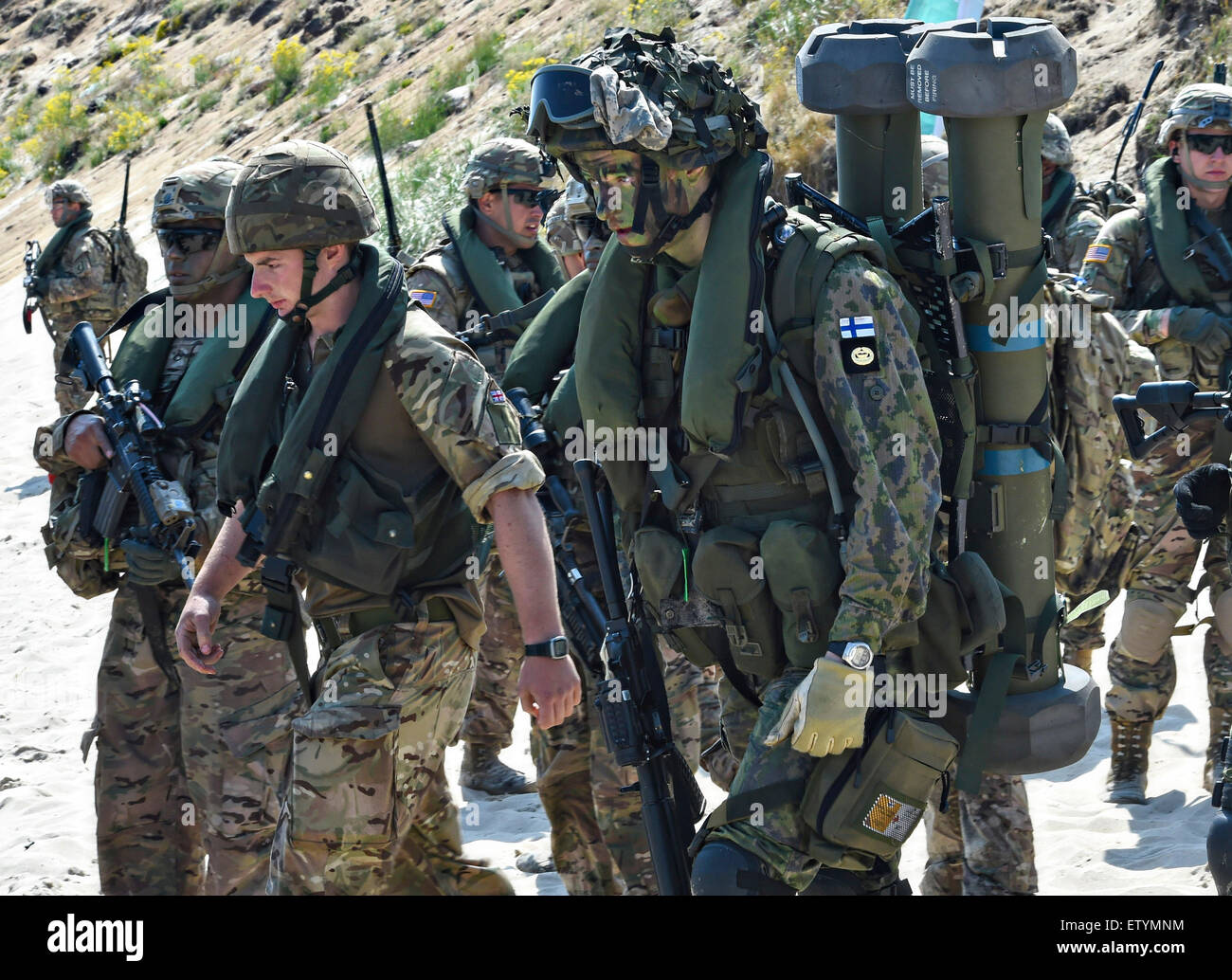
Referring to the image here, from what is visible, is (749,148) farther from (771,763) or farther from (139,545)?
(139,545)

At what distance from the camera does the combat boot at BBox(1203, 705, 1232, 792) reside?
6629 millimetres

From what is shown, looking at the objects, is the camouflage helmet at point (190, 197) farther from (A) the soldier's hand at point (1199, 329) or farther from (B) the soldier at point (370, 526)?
(A) the soldier's hand at point (1199, 329)

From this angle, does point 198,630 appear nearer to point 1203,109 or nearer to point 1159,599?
point 1159,599

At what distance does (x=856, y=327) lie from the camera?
12.8ft

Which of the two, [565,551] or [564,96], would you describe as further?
[565,551]

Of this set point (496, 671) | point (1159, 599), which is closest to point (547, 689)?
point (496, 671)

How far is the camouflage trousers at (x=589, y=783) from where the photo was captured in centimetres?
534

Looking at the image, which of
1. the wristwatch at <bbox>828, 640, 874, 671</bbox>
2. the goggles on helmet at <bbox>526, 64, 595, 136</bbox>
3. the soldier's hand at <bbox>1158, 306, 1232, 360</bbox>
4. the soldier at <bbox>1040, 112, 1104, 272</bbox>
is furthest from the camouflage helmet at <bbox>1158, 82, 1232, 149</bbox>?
the wristwatch at <bbox>828, 640, 874, 671</bbox>

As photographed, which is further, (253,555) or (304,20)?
(304,20)

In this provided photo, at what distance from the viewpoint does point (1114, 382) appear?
5219 millimetres

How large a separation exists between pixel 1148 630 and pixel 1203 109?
2.24 metres

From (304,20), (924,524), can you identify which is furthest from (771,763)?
(304,20)

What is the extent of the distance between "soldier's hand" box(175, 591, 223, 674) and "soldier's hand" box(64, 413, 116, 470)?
121 cm
